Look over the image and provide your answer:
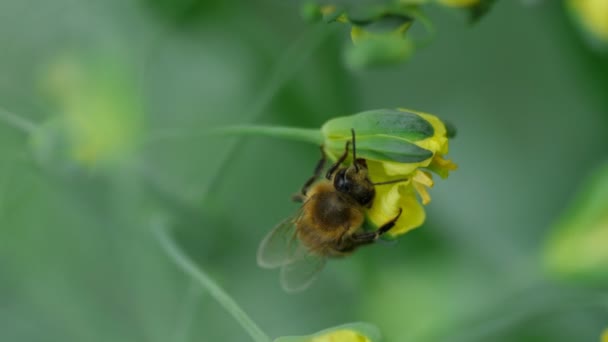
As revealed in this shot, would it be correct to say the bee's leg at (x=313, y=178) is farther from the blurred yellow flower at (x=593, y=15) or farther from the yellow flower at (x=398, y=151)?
the blurred yellow flower at (x=593, y=15)

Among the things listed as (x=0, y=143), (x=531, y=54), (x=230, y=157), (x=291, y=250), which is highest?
(x=531, y=54)

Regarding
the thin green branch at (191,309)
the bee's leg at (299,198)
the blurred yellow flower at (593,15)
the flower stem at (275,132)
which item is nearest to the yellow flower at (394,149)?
the flower stem at (275,132)

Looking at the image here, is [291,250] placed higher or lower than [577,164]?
lower

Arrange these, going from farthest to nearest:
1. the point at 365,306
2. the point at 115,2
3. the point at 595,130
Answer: the point at 595,130 < the point at 115,2 < the point at 365,306

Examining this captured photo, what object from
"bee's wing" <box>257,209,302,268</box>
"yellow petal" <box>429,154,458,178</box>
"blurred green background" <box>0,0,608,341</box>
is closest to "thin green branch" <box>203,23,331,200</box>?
"blurred green background" <box>0,0,608,341</box>

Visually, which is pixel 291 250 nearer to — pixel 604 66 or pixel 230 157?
pixel 230 157

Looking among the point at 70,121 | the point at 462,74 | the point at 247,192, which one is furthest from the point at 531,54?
the point at 70,121
